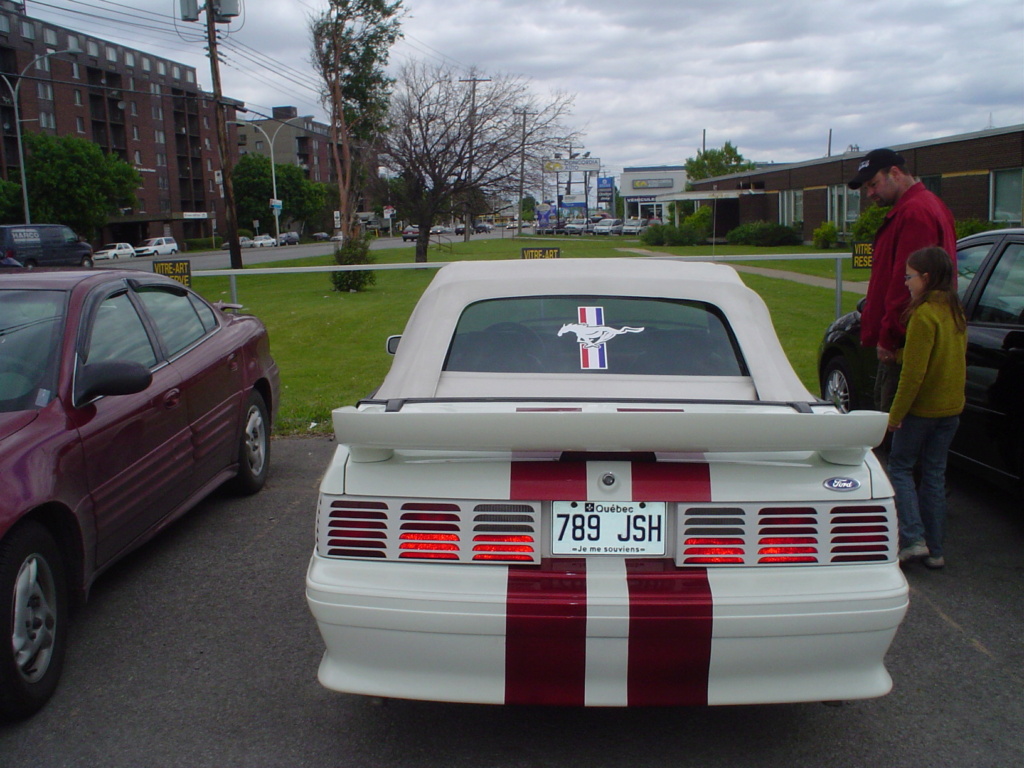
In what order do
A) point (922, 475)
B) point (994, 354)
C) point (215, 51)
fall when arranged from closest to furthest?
point (922, 475) < point (994, 354) < point (215, 51)

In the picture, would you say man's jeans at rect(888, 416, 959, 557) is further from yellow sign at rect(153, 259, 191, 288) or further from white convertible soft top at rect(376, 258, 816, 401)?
yellow sign at rect(153, 259, 191, 288)

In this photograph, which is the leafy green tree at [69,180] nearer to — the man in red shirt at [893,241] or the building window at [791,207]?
the building window at [791,207]

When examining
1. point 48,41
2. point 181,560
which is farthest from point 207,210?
point 181,560

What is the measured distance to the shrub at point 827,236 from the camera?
37125 mm

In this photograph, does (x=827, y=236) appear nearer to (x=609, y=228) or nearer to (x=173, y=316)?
(x=173, y=316)

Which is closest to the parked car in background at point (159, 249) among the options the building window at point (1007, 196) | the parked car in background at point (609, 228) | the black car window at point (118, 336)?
the parked car in background at point (609, 228)

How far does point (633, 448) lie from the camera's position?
2.65 metres

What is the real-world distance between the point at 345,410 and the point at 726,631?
4.15 feet

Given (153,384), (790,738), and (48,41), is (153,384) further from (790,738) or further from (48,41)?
(48,41)

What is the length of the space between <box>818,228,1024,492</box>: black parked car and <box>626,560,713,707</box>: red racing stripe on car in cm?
303

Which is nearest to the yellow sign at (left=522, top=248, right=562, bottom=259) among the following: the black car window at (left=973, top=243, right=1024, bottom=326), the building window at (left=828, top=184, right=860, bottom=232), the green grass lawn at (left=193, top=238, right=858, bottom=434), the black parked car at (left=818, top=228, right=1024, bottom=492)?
the green grass lawn at (left=193, top=238, right=858, bottom=434)

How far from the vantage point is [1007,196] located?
94.0ft

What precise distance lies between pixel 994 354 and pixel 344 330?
10966mm

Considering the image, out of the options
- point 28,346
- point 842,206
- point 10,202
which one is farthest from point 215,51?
point 10,202
